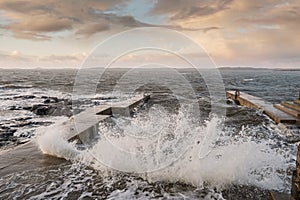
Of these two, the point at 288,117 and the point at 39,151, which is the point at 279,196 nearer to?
the point at 39,151

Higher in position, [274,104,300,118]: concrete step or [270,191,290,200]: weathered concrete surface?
[274,104,300,118]: concrete step

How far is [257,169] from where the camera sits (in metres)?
5.55

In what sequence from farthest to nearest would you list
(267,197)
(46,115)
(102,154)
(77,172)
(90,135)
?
(46,115) < (90,135) < (102,154) < (77,172) < (267,197)

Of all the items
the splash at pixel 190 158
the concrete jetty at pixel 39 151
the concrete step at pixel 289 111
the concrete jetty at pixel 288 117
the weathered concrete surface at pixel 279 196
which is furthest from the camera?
the concrete step at pixel 289 111

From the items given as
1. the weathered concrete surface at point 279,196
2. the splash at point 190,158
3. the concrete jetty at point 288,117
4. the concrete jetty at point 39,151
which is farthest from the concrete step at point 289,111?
the concrete jetty at point 39,151

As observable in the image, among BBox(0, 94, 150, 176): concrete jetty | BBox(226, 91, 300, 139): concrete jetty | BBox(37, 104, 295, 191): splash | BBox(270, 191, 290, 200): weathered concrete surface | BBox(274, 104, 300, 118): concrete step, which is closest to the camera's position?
BBox(270, 191, 290, 200): weathered concrete surface

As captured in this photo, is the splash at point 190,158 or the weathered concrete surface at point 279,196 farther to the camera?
the splash at point 190,158

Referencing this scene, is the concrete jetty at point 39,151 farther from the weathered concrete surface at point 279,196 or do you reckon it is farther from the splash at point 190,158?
the weathered concrete surface at point 279,196

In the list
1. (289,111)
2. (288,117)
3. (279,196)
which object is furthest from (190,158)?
(289,111)

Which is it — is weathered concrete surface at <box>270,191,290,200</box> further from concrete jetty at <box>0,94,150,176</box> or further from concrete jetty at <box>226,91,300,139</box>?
concrete jetty at <box>226,91,300,139</box>

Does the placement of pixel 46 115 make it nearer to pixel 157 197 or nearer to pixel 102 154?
pixel 102 154

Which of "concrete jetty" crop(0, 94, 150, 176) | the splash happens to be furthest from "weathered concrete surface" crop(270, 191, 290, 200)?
"concrete jetty" crop(0, 94, 150, 176)

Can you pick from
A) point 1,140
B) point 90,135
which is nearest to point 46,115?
point 1,140

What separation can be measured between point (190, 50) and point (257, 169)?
10.8 ft
